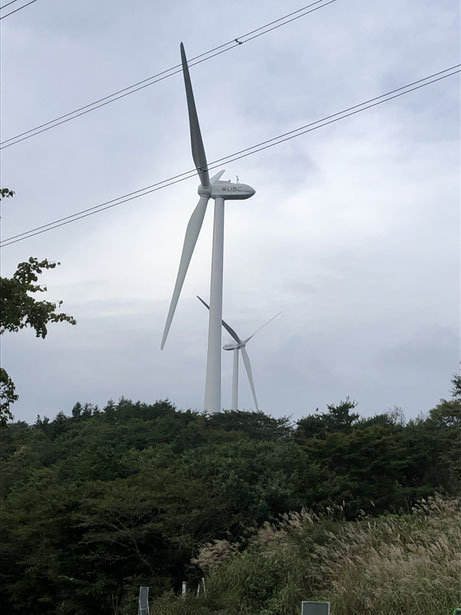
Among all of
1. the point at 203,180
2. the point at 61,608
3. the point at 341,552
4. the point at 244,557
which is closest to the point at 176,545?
the point at 61,608

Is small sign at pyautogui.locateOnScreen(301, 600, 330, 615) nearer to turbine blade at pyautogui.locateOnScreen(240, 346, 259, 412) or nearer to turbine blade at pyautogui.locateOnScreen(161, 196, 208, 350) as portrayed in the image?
turbine blade at pyautogui.locateOnScreen(161, 196, 208, 350)

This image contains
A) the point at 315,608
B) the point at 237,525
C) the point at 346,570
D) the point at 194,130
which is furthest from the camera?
the point at 194,130

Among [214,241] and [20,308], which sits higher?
[214,241]

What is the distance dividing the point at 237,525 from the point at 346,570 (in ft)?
38.9

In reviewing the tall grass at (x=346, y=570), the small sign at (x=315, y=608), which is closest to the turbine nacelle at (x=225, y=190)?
the tall grass at (x=346, y=570)

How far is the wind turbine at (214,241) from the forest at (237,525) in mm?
5551

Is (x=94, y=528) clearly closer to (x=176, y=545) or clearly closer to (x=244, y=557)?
(x=176, y=545)

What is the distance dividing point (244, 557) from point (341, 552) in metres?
3.57

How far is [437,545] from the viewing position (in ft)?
51.5

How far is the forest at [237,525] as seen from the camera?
17609mm

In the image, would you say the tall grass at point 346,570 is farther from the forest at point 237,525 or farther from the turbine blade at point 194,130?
the turbine blade at point 194,130

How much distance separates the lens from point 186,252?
51.9 m

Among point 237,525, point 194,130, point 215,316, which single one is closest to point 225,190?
point 215,316

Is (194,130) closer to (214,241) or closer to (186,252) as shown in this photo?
(186,252)
